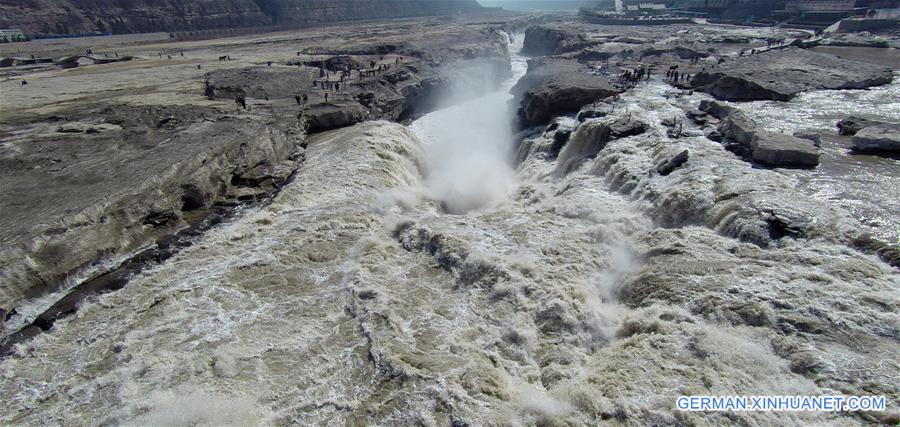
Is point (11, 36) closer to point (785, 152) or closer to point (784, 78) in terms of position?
point (785, 152)

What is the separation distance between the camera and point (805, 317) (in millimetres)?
8148

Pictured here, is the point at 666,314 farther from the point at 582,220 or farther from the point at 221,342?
the point at 221,342

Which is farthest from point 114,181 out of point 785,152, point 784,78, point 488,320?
point 784,78

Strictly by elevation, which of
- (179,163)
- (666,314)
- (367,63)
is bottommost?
(666,314)

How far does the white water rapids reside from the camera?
7703 mm

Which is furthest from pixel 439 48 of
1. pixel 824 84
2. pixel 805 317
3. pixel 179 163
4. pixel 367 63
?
pixel 805 317

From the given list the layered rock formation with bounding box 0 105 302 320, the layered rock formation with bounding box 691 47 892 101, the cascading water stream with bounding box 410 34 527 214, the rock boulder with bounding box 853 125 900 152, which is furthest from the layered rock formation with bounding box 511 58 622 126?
the layered rock formation with bounding box 0 105 302 320

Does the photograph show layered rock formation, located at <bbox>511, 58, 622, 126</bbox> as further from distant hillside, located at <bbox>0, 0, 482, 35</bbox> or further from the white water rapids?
distant hillside, located at <bbox>0, 0, 482, 35</bbox>

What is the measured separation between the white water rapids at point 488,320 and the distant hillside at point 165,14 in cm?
7352

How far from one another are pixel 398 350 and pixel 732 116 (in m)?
15.4

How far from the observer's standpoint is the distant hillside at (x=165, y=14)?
6231 centimetres

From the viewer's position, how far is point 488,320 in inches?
392

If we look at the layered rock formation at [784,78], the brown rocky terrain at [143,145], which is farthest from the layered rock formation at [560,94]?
the brown rocky terrain at [143,145]

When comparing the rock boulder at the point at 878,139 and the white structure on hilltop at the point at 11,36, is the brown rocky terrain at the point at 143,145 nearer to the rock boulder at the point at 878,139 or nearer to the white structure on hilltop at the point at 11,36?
the rock boulder at the point at 878,139
